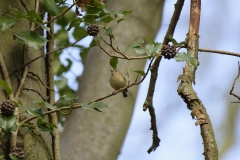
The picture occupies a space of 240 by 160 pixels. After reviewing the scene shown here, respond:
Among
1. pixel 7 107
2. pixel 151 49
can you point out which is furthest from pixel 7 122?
pixel 151 49

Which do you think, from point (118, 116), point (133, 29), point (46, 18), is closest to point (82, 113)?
point (118, 116)

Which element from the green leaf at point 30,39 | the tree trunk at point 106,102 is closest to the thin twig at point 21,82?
the green leaf at point 30,39

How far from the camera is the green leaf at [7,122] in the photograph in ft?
3.16

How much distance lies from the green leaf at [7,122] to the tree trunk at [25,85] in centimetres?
Result: 13

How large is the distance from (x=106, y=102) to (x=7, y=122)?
3.57 feet

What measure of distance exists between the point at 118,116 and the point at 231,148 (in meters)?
3.59

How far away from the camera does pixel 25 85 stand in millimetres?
1244

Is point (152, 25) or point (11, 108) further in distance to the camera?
point (152, 25)

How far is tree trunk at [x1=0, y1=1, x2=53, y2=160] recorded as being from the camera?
3.73ft

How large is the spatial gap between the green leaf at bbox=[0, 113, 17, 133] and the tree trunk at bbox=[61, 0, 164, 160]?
980 millimetres

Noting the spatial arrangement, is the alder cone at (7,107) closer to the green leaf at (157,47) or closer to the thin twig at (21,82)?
the thin twig at (21,82)

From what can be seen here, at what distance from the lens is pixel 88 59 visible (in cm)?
223

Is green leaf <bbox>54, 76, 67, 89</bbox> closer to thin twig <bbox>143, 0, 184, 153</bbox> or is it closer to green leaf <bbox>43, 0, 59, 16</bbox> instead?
thin twig <bbox>143, 0, 184, 153</bbox>

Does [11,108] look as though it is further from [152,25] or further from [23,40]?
[152,25]
